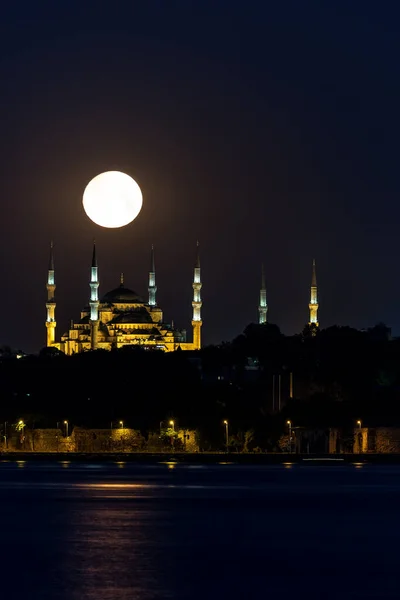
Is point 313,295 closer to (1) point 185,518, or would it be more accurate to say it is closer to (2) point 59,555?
(1) point 185,518

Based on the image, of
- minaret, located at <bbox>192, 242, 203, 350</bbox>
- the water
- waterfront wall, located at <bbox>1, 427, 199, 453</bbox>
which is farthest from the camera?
minaret, located at <bbox>192, 242, 203, 350</bbox>

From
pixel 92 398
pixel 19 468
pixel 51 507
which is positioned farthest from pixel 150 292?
pixel 51 507

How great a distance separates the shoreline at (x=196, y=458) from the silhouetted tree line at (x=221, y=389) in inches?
83.1

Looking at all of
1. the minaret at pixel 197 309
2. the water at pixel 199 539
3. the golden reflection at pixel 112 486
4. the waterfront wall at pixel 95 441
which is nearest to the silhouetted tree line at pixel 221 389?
the waterfront wall at pixel 95 441

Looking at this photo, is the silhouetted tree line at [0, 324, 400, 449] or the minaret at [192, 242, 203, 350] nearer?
the silhouetted tree line at [0, 324, 400, 449]

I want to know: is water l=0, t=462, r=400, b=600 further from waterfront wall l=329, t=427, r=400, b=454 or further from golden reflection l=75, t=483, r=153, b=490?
waterfront wall l=329, t=427, r=400, b=454

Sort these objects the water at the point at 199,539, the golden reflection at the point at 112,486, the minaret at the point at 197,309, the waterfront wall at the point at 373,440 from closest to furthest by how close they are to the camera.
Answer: the water at the point at 199,539
the golden reflection at the point at 112,486
the waterfront wall at the point at 373,440
the minaret at the point at 197,309

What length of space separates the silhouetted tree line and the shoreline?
2.11 meters

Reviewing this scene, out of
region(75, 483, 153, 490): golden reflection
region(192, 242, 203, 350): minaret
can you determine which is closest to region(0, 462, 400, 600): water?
region(75, 483, 153, 490): golden reflection

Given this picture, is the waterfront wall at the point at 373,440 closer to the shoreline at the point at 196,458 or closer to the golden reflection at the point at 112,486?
the shoreline at the point at 196,458

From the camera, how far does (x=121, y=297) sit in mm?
180500

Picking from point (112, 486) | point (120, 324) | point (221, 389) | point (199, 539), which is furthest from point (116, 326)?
point (199, 539)

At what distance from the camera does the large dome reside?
591 ft

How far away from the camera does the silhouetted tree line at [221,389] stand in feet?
364
